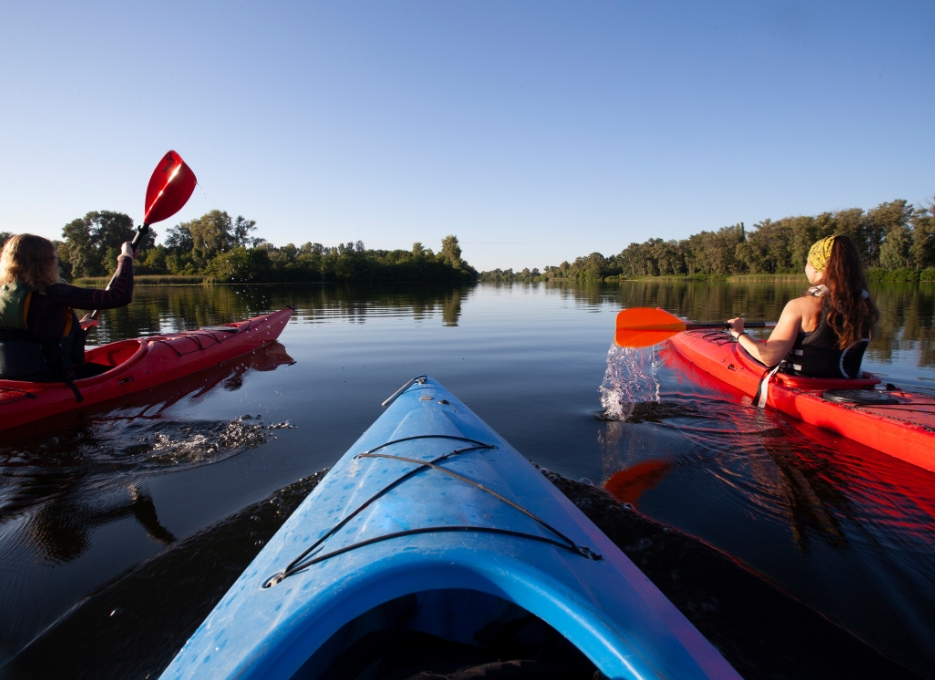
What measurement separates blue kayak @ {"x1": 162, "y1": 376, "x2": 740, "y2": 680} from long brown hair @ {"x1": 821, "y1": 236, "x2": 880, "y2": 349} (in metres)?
3.81

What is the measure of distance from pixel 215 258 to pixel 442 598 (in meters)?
69.5

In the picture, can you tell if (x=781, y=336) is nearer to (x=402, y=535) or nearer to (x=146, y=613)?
(x=402, y=535)

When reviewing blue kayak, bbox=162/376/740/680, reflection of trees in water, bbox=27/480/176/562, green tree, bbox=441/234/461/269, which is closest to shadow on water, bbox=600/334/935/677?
blue kayak, bbox=162/376/740/680

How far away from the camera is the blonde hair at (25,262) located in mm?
4590

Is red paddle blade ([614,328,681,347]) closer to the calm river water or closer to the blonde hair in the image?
the calm river water

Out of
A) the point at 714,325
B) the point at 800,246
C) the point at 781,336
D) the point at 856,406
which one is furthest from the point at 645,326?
the point at 800,246

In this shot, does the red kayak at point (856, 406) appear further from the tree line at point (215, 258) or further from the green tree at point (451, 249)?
the green tree at point (451, 249)

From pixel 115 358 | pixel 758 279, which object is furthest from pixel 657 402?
pixel 758 279

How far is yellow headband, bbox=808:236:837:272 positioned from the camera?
445 centimetres

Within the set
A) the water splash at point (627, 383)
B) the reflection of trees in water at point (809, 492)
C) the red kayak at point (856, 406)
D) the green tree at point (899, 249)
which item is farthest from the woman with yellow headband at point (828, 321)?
the green tree at point (899, 249)

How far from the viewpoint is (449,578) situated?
1.42m

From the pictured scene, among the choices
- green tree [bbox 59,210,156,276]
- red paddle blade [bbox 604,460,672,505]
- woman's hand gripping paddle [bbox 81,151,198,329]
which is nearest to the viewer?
red paddle blade [bbox 604,460,672,505]

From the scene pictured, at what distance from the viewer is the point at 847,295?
14.2 ft

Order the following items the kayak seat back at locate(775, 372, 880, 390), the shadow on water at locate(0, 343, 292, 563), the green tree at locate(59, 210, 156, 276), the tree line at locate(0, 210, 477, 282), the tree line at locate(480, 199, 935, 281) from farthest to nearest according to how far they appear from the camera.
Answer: the green tree at locate(59, 210, 156, 276) → the tree line at locate(0, 210, 477, 282) → the tree line at locate(480, 199, 935, 281) → the kayak seat back at locate(775, 372, 880, 390) → the shadow on water at locate(0, 343, 292, 563)
